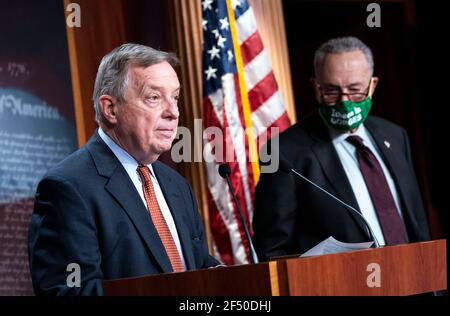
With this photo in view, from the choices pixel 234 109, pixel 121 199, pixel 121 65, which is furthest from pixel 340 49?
pixel 121 199

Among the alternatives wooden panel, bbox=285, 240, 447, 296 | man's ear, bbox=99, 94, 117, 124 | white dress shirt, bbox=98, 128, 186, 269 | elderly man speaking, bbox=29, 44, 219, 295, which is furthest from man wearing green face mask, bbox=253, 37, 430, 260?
wooden panel, bbox=285, 240, 447, 296

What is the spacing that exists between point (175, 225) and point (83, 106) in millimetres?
2281

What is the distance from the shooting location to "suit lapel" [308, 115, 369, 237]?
4.01 m

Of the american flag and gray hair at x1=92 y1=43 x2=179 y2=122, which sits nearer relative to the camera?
gray hair at x1=92 y1=43 x2=179 y2=122

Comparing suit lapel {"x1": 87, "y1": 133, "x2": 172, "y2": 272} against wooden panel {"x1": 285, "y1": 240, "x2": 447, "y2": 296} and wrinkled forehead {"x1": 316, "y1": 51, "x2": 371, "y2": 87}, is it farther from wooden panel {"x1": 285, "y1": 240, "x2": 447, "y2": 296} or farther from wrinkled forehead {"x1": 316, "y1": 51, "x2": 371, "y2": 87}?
wrinkled forehead {"x1": 316, "y1": 51, "x2": 371, "y2": 87}

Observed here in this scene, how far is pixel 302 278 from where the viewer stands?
2174 millimetres

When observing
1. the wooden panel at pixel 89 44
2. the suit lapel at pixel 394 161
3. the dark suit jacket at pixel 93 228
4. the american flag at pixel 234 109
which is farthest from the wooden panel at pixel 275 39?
the dark suit jacket at pixel 93 228

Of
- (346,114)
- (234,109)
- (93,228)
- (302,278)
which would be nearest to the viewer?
(302,278)

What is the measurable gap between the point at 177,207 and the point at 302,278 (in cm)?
106

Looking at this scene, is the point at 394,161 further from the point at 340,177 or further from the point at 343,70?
the point at 343,70

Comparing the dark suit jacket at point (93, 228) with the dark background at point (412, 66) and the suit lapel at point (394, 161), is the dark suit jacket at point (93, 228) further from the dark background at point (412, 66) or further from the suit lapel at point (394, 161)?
the dark background at point (412, 66)

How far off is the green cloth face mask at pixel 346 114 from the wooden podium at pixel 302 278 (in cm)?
163

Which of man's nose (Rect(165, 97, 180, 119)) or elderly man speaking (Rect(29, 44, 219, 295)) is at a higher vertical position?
man's nose (Rect(165, 97, 180, 119))
